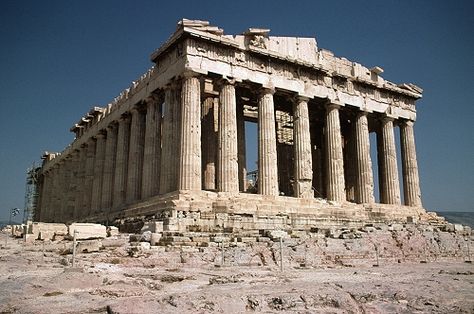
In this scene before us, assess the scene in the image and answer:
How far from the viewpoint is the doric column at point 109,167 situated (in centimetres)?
3250

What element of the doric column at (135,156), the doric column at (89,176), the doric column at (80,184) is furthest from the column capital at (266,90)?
the doric column at (80,184)

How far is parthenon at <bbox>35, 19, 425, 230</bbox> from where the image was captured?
907 inches

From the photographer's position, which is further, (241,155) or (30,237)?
(241,155)

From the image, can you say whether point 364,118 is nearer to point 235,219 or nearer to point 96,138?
point 235,219

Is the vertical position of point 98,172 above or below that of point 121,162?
below

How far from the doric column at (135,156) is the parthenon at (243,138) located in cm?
8

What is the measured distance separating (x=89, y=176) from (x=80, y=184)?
287cm

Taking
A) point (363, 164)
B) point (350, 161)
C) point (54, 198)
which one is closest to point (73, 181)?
point (54, 198)

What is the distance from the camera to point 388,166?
32156 millimetres

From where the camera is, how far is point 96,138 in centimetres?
3744

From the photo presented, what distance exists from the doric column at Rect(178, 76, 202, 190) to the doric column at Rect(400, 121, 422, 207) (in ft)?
58.4

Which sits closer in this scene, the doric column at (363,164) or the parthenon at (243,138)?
the parthenon at (243,138)

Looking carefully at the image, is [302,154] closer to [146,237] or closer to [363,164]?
[363,164]

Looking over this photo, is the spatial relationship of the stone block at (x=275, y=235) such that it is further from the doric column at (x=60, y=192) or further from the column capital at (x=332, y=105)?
the doric column at (x=60, y=192)
